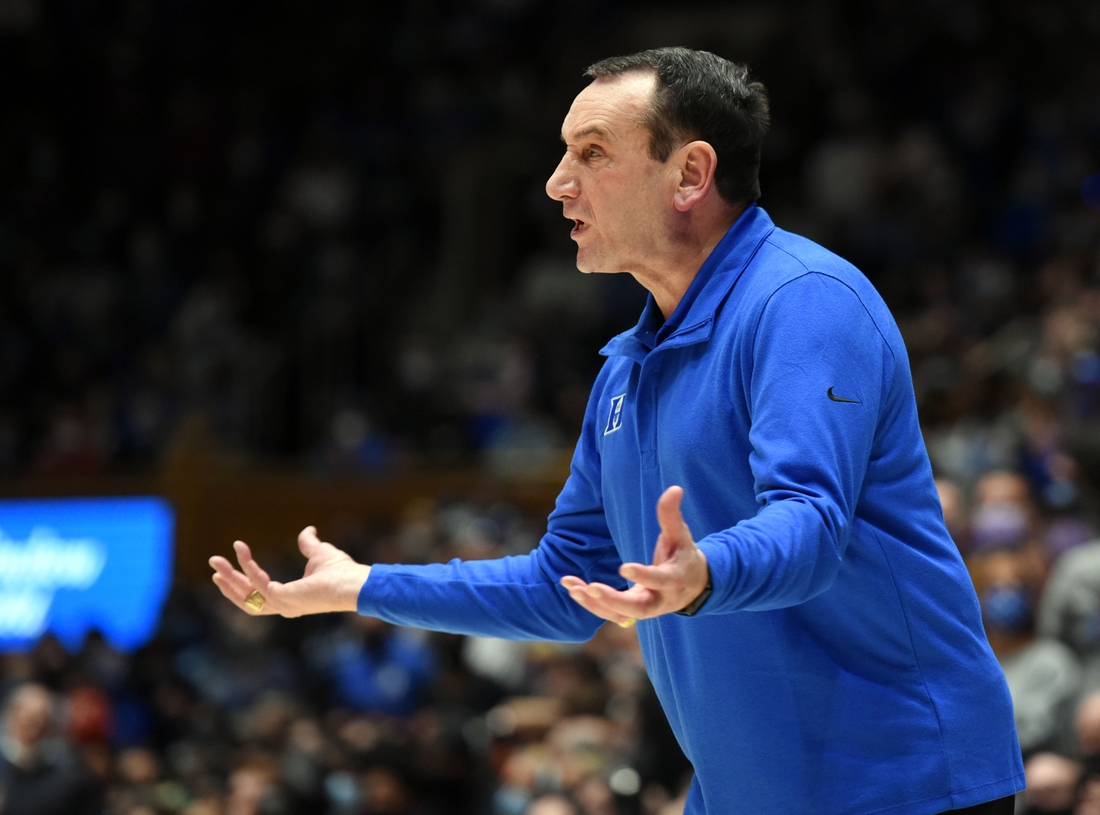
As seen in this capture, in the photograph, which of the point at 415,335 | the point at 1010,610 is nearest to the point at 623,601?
the point at 1010,610

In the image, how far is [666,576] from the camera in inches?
66.9

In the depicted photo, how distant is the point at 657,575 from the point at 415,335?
11971 millimetres

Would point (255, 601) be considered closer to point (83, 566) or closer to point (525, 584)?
point (525, 584)

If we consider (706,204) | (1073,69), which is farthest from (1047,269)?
(706,204)

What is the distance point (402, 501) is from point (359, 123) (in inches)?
199

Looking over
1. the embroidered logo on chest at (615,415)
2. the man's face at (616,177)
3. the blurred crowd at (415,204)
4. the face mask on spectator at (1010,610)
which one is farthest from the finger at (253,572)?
the blurred crowd at (415,204)

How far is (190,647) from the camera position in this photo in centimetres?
979

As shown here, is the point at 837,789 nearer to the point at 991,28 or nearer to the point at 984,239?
the point at 984,239

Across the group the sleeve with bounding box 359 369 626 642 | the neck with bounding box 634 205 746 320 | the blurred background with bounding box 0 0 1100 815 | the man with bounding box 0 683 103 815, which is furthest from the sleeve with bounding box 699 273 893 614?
the man with bounding box 0 683 103 815

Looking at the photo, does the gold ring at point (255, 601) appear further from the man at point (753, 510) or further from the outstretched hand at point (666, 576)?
the outstretched hand at point (666, 576)

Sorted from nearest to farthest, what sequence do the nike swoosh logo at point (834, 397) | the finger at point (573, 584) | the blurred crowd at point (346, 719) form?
the finger at point (573, 584), the nike swoosh logo at point (834, 397), the blurred crowd at point (346, 719)

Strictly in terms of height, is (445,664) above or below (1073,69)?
below

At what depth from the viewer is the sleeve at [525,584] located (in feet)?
8.14

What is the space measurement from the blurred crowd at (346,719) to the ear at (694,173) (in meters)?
3.42
